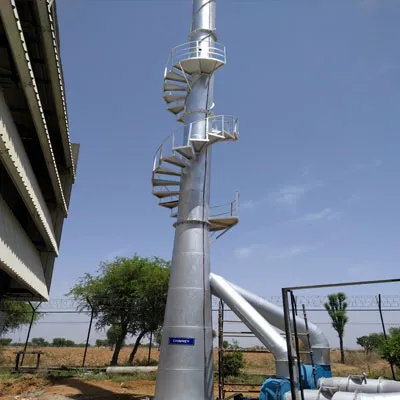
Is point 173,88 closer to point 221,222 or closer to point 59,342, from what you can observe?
point 221,222

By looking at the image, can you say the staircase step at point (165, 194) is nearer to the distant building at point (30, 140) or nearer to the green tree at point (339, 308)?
the distant building at point (30, 140)

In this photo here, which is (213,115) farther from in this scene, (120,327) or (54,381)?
(120,327)

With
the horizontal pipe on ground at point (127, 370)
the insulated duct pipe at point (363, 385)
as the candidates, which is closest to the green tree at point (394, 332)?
the insulated duct pipe at point (363, 385)

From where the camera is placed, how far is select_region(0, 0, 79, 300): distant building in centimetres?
962

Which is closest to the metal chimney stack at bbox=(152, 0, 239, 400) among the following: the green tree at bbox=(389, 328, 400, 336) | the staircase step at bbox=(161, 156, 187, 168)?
the staircase step at bbox=(161, 156, 187, 168)

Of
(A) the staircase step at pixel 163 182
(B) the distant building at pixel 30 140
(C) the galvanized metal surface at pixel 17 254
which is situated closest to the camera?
(B) the distant building at pixel 30 140

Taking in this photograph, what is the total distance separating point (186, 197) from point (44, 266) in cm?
863

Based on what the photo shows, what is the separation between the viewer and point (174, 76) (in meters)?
17.5

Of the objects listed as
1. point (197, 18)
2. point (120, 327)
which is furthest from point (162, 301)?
point (197, 18)

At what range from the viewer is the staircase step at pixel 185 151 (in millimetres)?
14768

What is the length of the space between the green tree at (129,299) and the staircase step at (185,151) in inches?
614

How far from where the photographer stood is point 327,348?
46.8 feet

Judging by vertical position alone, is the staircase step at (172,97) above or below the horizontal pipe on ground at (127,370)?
above

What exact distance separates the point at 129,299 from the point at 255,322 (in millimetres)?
17560
